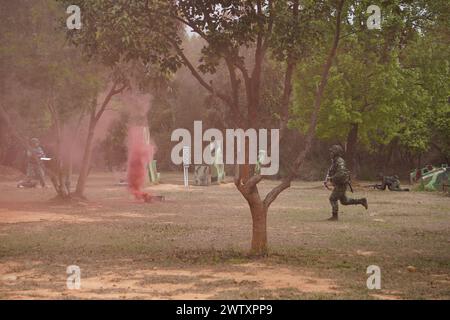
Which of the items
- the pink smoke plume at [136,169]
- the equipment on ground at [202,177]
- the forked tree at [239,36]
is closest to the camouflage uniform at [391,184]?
the equipment on ground at [202,177]

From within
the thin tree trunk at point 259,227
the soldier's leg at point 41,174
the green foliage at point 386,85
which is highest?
the green foliage at point 386,85

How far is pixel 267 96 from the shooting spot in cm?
1354

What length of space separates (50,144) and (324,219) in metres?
29.2

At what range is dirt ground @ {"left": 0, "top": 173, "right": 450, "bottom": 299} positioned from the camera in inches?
337

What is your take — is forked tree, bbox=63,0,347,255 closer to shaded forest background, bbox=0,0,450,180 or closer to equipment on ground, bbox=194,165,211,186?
shaded forest background, bbox=0,0,450,180

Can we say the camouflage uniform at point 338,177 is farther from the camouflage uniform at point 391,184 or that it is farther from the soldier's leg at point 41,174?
the soldier's leg at point 41,174

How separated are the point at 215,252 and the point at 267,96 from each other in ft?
11.7

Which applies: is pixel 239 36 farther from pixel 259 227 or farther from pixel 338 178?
pixel 338 178

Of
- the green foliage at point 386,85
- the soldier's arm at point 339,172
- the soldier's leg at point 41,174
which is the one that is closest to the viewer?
the soldier's arm at point 339,172

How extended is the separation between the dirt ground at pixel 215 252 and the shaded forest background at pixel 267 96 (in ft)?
9.65

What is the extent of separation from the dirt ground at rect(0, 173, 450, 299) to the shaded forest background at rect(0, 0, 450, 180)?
2.94 metres

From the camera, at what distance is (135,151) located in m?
27.2

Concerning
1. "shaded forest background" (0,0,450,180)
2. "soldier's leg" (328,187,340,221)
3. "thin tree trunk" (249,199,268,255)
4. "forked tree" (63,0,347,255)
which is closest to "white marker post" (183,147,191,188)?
"shaded forest background" (0,0,450,180)

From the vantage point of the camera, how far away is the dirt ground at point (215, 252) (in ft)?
28.1
